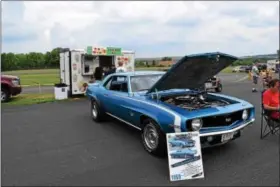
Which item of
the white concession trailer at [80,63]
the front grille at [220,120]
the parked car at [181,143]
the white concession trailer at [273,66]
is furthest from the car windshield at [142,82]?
the white concession trailer at [273,66]

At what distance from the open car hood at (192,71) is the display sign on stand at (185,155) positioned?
1.38 metres

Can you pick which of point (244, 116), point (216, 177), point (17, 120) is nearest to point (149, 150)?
point (216, 177)

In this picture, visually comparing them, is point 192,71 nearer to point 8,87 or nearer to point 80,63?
point 80,63

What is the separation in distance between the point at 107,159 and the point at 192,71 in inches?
87.3

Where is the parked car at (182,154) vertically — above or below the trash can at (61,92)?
below

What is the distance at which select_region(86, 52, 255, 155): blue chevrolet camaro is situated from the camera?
14.7 feet

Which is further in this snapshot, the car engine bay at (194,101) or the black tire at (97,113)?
the black tire at (97,113)

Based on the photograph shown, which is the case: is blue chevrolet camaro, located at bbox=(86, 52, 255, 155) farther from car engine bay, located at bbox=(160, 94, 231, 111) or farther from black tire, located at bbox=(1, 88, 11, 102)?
black tire, located at bbox=(1, 88, 11, 102)

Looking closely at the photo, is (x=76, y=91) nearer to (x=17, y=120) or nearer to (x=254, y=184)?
(x=17, y=120)

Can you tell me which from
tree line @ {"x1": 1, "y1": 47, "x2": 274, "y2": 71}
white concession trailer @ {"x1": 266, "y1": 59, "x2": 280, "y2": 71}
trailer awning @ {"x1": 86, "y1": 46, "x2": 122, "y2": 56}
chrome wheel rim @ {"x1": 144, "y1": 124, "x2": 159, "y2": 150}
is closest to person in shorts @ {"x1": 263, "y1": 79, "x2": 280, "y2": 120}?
chrome wheel rim @ {"x1": 144, "y1": 124, "x2": 159, "y2": 150}

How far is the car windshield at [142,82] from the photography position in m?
6.07

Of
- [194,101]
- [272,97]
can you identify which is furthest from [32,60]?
[272,97]

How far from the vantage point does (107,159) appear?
4.78 metres

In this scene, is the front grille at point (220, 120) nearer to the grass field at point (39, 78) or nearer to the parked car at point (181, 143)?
the parked car at point (181, 143)
